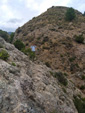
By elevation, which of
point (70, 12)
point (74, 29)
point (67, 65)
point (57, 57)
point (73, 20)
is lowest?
point (67, 65)

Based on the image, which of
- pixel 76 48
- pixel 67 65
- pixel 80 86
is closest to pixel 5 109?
pixel 80 86

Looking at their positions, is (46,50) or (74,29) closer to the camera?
(46,50)

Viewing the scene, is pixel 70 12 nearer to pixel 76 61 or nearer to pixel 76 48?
pixel 76 48

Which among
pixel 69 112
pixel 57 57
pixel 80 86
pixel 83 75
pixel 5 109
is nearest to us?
pixel 5 109

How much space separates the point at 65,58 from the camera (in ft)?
80.4

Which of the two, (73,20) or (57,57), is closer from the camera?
(57,57)

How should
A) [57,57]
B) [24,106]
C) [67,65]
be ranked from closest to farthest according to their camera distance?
[24,106] < [67,65] < [57,57]

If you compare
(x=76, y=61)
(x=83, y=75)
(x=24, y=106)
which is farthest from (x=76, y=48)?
(x=24, y=106)

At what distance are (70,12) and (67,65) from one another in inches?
1006

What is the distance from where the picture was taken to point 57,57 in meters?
24.8

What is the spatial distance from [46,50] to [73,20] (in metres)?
21.3

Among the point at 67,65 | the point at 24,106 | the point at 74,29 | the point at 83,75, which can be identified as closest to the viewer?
the point at 24,106

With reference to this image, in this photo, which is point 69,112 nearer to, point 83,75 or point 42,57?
point 83,75

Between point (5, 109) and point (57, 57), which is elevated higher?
point (5, 109)
